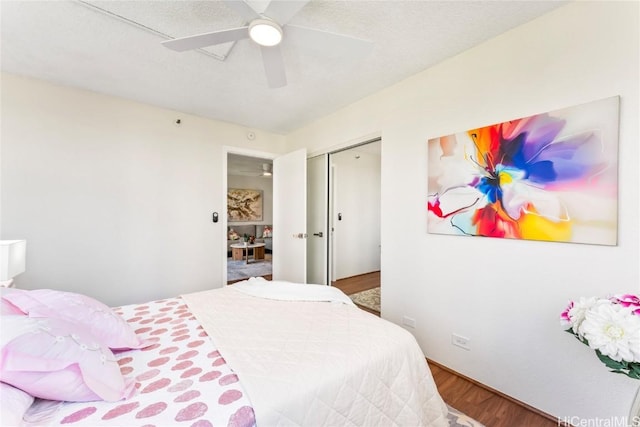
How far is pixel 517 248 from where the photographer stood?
1.67 meters

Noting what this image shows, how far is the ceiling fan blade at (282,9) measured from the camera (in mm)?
1212

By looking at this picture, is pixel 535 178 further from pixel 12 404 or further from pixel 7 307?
pixel 7 307

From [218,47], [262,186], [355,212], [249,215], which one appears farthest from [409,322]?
[262,186]

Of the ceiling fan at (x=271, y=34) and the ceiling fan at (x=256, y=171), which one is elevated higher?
the ceiling fan at (x=256, y=171)

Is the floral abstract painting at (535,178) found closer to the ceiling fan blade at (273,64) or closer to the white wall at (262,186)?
the ceiling fan blade at (273,64)

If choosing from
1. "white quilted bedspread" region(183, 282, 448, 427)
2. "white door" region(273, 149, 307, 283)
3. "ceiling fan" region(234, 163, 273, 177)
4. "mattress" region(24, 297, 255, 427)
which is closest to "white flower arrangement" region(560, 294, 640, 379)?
"white quilted bedspread" region(183, 282, 448, 427)

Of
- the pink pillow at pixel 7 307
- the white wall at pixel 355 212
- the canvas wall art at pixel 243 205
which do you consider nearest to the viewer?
the pink pillow at pixel 7 307

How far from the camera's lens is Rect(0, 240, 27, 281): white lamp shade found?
1.55 metres

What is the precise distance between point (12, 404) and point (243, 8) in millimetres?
1676

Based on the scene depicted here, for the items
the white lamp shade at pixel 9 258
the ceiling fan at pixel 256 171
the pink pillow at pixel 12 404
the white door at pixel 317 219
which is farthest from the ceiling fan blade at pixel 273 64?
the ceiling fan at pixel 256 171

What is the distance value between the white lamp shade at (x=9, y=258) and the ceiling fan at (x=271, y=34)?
1573 mm

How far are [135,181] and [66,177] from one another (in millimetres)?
518

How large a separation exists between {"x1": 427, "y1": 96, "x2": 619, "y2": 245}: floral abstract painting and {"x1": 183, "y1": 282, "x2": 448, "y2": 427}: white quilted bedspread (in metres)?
1.06

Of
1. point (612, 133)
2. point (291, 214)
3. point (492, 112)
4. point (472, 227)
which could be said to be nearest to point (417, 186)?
point (472, 227)
